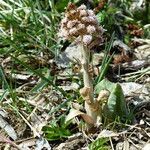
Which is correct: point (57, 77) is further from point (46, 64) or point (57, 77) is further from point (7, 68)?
Answer: point (7, 68)

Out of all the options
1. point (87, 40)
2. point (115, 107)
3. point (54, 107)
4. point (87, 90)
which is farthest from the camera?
point (54, 107)

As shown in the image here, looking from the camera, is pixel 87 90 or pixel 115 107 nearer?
pixel 87 90

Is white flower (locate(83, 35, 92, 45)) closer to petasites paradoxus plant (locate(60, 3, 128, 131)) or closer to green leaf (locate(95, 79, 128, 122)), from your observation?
petasites paradoxus plant (locate(60, 3, 128, 131))

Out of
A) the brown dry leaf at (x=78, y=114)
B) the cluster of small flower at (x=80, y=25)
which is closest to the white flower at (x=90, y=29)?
the cluster of small flower at (x=80, y=25)

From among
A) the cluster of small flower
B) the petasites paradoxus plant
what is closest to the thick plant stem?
the petasites paradoxus plant

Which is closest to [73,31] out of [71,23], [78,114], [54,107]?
[71,23]

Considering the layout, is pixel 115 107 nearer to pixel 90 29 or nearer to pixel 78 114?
pixel 78 114

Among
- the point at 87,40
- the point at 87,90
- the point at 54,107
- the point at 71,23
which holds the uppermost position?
the point at 71,23
